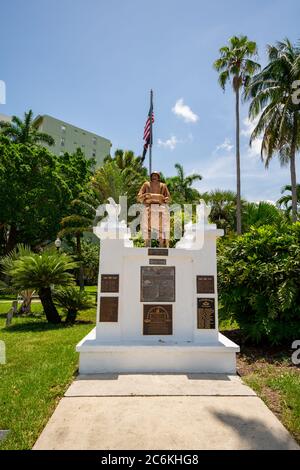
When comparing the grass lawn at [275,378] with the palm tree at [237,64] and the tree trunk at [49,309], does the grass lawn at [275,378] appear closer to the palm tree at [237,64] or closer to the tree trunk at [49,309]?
the tree trunk at [49,309]

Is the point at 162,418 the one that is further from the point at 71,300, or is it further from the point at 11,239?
the point at 11,239

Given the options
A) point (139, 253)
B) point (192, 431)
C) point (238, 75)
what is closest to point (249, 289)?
point (139, 253)

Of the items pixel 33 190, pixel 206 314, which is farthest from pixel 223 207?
pixel 206 314

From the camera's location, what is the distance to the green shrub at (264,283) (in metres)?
6.74

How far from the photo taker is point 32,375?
536 centimetres

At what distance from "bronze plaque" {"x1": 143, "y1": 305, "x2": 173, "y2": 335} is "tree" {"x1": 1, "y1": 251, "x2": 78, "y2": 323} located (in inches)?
182

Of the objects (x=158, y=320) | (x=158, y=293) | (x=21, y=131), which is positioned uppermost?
(x=21, y=131)

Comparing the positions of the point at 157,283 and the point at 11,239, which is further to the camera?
the point at 11,239

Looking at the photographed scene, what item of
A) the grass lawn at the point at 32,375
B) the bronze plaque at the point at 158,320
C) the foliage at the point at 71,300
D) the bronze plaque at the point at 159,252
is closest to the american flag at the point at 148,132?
the foliage at the point at 71,300

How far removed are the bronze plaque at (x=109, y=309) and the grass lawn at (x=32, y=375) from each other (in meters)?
1.02

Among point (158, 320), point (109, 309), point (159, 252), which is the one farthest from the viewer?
point (159, 252)

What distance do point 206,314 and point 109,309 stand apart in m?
1.93
